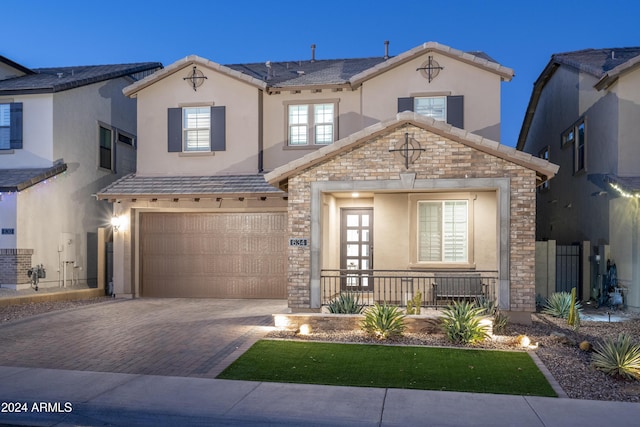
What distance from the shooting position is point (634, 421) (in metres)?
5.94

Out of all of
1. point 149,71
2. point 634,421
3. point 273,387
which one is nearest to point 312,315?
point 273,387

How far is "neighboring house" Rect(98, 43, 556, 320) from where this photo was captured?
48.5 feet

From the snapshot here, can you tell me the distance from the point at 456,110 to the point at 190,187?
796cm

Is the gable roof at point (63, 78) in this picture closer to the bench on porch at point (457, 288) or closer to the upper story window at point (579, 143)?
the bench on porch at point (457, 288)

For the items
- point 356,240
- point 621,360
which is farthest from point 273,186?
point 621,360

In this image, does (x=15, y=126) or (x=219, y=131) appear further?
(x=15, y=126)

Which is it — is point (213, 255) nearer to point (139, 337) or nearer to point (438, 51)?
point (139, 337)

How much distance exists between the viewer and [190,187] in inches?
629

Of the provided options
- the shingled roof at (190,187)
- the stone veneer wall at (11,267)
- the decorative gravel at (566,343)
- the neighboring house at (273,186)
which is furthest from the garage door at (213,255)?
the decorative gravel at (566,343)

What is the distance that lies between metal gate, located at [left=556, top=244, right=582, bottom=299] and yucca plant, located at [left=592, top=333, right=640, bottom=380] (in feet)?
27.1

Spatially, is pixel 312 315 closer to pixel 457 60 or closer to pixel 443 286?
pixel 443 286

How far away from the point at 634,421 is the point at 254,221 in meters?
12.2

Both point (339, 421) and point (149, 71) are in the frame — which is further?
point (149, 71)

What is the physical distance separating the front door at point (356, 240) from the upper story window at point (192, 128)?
474cm
